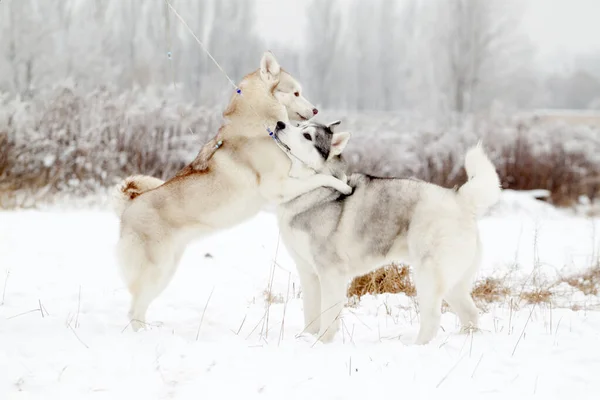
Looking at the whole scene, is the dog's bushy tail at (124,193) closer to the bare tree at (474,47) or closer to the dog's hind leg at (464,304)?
the dog's hind leg at (464,304)

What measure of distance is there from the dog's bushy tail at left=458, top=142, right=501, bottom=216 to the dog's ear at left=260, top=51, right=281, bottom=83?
1.77 metres

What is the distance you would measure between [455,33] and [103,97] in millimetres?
15562

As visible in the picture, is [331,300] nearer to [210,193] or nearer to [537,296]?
[210,193]

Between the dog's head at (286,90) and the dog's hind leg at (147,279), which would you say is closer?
the dog's hind leg at (147,279)

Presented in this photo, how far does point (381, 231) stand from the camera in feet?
12.8

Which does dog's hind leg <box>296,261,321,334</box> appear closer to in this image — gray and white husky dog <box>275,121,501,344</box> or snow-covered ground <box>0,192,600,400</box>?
gray and white husky dog <box>275,121,501,344</box>

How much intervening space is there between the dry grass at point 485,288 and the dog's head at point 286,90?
5.99 feet

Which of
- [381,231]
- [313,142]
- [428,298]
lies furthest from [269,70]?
[428,298]

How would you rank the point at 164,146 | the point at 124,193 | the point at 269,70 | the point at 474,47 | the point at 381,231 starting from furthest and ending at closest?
1. the point at 474,47
2. the point at 164,146
3. the point at 269,70
4. the point at 124,193
5. the point at 381,231

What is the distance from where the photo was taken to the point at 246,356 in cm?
321

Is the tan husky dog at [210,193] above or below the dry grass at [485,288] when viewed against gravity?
above

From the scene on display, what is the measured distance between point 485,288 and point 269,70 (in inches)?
122

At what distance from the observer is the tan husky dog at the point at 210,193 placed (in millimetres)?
4066

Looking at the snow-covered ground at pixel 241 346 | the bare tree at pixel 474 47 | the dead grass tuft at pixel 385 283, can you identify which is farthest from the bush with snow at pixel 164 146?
the bare tree at pixel 474 47
